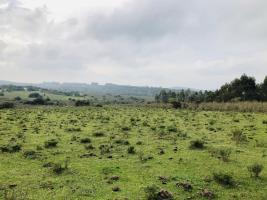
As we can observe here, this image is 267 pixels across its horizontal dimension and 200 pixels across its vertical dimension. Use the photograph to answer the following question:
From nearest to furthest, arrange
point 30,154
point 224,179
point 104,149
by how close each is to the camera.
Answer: point 224,179
point 30,154
point 104,149

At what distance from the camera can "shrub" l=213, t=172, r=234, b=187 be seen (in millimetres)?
18656

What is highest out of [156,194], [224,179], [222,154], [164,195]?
[222,154]

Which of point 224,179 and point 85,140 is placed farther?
point 85,140

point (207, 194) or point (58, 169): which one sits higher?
point (207, 194)

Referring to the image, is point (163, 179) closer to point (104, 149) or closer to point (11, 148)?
point (104, 149)

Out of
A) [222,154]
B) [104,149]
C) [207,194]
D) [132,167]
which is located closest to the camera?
[207,194]

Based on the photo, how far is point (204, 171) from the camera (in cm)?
2100

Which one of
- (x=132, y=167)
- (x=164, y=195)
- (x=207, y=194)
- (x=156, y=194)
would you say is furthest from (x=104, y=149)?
(x=207, y=194)

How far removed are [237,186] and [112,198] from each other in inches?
250

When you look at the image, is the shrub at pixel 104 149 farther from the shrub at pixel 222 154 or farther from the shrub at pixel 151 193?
the shrub at pixel 151 193

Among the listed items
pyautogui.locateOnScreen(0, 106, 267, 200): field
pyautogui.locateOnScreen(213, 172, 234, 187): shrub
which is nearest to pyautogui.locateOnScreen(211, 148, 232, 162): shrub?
pyautogui.locateOnScreen(0, 106, 267, 200): field

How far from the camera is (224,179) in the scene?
18.7 meters

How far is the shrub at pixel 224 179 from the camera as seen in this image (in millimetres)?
18656

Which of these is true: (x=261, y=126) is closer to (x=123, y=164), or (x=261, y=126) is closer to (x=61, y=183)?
(x=123, y=164)
